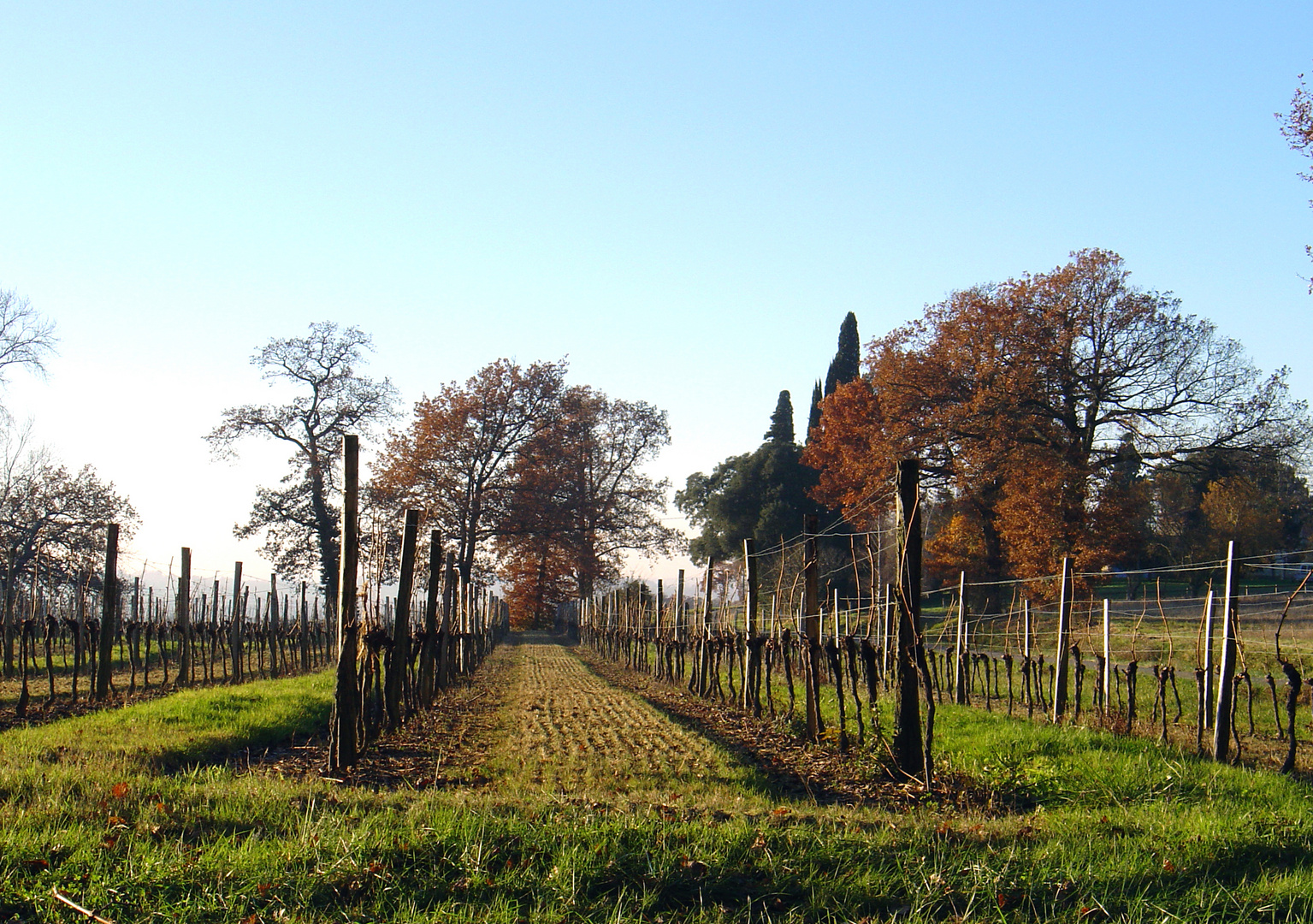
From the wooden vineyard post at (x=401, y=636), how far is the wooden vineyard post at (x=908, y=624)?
543 centimetres

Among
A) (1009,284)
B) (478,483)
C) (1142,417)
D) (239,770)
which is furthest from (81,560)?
(1142,417)

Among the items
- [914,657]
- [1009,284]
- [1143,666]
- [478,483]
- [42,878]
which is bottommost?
[1143,666]

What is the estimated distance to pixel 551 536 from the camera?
43219 millimetres

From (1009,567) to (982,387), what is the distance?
634 centimetres

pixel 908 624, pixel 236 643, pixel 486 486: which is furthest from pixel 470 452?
pixel 908 624

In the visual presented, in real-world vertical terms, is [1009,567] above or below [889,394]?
below

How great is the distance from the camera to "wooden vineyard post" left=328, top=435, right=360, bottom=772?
8.14 meters

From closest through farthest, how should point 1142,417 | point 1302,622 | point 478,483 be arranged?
point 1302,622, point 1142,417, point 478,483

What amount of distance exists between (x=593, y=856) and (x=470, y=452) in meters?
39.2

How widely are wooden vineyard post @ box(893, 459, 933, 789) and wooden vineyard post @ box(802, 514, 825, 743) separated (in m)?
2.22

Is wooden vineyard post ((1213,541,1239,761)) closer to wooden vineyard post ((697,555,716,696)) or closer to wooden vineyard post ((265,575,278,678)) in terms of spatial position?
wooden vineyard post ((697,555,716,696))

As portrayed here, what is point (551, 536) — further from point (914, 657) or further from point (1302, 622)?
point (914, 657)

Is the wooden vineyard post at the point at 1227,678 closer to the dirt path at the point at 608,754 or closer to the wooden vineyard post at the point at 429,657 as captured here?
the dirt path at the point at 608,754

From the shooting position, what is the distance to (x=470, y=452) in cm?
4288
